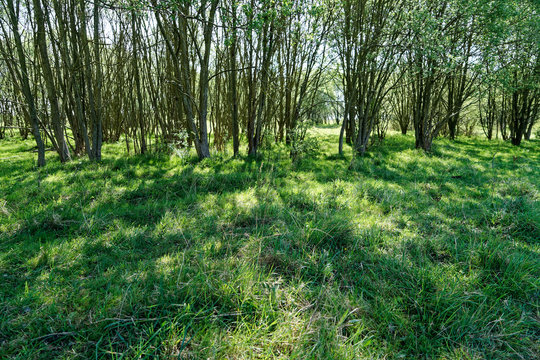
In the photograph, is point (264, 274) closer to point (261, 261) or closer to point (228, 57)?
point (261, 261)

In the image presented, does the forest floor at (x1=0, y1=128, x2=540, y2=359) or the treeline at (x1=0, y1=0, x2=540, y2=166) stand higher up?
the treeline at (x1=0, y1=0, x2=540, y2=166)

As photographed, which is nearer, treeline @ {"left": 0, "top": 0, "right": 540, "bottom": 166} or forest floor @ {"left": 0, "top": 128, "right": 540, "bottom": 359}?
forest floor @ {"left": 0, "top": 128, "right": 540, "bottom": 359}

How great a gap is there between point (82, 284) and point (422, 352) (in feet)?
9.02

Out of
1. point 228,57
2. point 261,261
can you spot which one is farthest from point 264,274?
point 228,57

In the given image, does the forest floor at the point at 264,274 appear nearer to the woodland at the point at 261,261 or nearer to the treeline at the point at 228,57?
the woodland at the point at 261,261

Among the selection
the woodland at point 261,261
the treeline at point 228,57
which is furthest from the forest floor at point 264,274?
the treeline at point 228,57

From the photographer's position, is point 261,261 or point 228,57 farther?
point 228,57

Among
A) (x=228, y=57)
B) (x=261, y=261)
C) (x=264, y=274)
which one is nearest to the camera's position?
(x=264, y=274)

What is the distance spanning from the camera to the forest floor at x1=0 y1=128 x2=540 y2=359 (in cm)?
187

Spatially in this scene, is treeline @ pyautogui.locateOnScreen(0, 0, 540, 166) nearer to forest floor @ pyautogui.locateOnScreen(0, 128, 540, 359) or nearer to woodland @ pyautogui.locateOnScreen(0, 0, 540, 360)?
woodland @ pyautogui.locateOnScreen(0, 0, 540, 360)

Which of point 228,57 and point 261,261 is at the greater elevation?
point 228,57

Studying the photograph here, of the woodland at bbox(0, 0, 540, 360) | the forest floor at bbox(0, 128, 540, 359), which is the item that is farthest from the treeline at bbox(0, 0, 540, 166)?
the forest floor at bbox(0, 128, 540, 359)

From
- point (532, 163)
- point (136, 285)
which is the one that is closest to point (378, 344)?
point (136, 285)

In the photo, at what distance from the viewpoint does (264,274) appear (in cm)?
254
